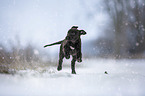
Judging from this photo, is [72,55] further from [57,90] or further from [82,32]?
[57,90]

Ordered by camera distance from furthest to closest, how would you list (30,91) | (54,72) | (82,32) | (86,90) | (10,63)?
(10,63) → (54,72) → (82,32) → (86,90) → (30,91)

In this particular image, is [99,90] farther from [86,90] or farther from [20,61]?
[20,61]

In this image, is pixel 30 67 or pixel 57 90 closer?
pixel 57 90

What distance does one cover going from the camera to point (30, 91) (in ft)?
6.75

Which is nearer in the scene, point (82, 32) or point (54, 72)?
point (82, 32)

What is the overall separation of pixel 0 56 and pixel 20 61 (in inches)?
20.1

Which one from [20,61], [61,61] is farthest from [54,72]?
[20,61]

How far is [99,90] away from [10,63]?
2.58 metres

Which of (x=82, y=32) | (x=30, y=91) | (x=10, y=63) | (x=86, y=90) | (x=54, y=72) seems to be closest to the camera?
(x=30, y=91)

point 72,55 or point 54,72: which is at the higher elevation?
point 72,55

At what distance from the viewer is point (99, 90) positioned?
221 centimetres

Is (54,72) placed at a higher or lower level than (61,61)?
lower

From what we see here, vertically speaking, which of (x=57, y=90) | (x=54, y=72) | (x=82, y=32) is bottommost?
(x=54, y=72)

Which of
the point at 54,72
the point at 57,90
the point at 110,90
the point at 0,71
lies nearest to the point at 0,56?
the point at 0,71
